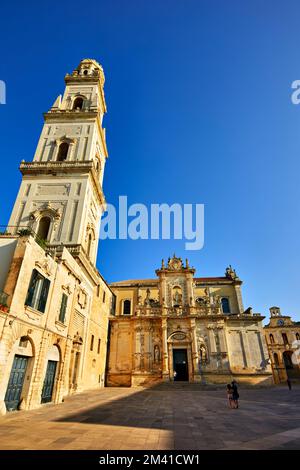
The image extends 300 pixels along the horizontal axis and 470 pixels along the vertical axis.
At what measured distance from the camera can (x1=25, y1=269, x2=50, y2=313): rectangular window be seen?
11.7m

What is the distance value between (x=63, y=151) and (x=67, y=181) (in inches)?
197

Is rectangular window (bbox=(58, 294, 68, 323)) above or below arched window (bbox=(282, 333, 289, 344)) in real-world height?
below

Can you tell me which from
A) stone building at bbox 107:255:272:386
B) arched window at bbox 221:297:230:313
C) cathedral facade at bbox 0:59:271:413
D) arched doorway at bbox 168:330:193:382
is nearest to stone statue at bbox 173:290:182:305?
stone building at bbox 107:255:272:386

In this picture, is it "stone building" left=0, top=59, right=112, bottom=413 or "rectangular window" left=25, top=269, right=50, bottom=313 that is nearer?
"stone building" left=0, top=59, right=112, bottom=413

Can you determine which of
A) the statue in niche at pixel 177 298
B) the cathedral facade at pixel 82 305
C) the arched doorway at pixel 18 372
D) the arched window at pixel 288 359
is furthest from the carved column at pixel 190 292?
the arched window at pixel 288 359

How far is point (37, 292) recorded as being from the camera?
12.4 m

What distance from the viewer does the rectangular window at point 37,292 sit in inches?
462

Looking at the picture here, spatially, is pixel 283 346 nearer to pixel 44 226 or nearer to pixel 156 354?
pixel 156 354

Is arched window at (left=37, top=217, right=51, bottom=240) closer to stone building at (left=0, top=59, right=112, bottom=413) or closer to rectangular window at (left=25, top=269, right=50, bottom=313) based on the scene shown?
stone building at (left=0, top=59, right=112, bottom=413)

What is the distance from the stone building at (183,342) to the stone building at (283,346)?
1552 cm

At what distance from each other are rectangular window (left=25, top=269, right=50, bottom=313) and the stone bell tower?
21.9 feet

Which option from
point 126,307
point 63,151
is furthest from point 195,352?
point 63,151

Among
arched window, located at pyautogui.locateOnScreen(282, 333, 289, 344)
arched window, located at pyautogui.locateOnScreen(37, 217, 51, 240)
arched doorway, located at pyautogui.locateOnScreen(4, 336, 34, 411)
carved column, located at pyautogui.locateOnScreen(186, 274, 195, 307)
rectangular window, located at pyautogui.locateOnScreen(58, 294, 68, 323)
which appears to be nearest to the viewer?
arched doorway, located at pyautogui.locateOnScreen(4, 336, 34, 411)
